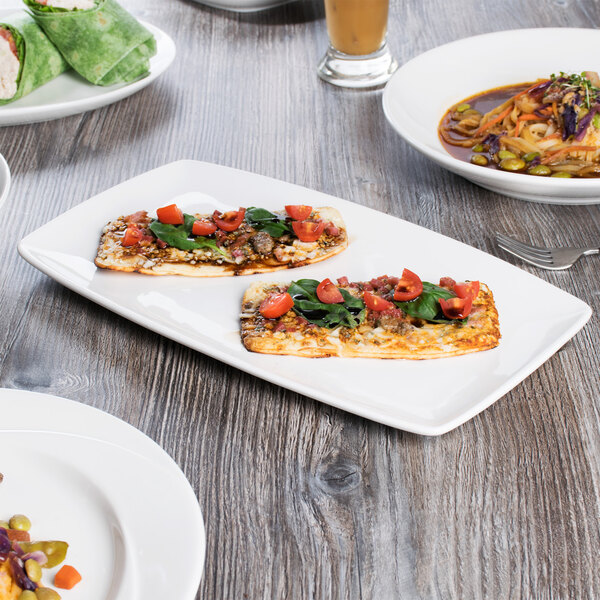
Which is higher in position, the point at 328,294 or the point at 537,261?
the point at 328,294

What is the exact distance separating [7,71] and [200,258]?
5.20 feet

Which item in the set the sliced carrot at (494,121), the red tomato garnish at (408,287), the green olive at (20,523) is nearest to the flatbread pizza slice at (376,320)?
the red tomato garnish at (408,287)

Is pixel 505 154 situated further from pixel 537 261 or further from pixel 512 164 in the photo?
pixel 537 261

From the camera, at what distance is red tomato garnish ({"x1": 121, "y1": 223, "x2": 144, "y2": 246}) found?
7.06 ft

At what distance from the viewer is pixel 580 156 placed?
262 centimetres

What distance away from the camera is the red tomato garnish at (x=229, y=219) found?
7.24 feet

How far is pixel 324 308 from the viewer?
186 cm

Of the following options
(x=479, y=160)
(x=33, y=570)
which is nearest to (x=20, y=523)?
(x=33, y=570)

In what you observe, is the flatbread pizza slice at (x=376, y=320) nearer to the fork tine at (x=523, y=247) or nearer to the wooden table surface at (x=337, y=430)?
the wooden table surface at (x=337, y=430)

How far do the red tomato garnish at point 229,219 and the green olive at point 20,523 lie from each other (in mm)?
1071

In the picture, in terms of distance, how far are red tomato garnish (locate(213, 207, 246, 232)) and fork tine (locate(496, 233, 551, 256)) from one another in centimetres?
82

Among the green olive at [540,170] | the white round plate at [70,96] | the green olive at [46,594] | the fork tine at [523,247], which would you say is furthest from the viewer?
the white round plate at [70,96]

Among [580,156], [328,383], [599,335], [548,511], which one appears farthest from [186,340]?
[580,156]

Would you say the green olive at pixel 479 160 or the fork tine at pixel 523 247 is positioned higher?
the green olive at pixel 479 160
